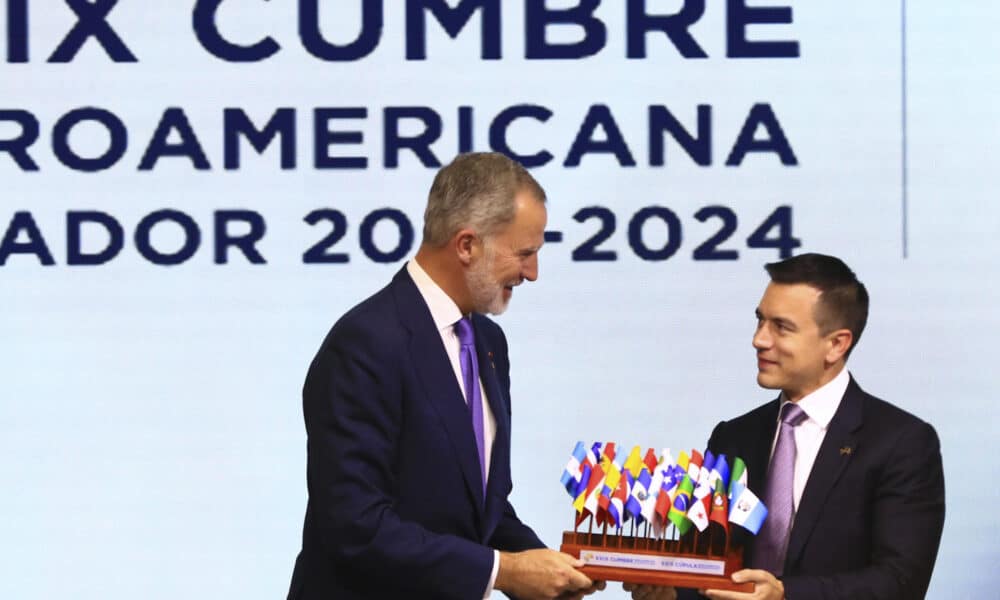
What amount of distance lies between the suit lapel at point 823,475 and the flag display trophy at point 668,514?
81 mm

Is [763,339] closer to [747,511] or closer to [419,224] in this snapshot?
[747,511]

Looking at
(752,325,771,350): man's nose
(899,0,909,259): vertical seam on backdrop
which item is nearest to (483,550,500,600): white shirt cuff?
(752,325,771,350): man's nose

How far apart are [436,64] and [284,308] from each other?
0.81 metres

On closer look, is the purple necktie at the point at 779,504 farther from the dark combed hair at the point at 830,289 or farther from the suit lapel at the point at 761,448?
the dark combed hair at the point at 830,289

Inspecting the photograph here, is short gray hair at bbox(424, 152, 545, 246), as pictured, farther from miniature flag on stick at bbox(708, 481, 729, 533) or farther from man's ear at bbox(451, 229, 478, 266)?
miniature flag on stick at bbox(708, 481, 729, 533)

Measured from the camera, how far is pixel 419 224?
4.51 m

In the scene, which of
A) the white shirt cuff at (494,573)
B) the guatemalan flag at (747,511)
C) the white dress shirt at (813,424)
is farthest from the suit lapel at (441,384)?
the white dress shirt at (813,424)

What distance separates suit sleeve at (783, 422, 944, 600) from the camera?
291 cm

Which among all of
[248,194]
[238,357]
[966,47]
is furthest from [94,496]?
[966,47]

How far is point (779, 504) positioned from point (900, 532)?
236 millimetres

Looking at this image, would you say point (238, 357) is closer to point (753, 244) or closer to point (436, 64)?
point (436, 64)

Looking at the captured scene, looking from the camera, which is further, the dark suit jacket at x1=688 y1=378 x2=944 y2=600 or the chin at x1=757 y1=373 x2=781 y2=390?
the chin at x1=757 y1=373 x2=781 y2=390

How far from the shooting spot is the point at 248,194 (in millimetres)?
4531

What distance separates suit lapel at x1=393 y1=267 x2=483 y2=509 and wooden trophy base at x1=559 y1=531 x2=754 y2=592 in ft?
0.83
